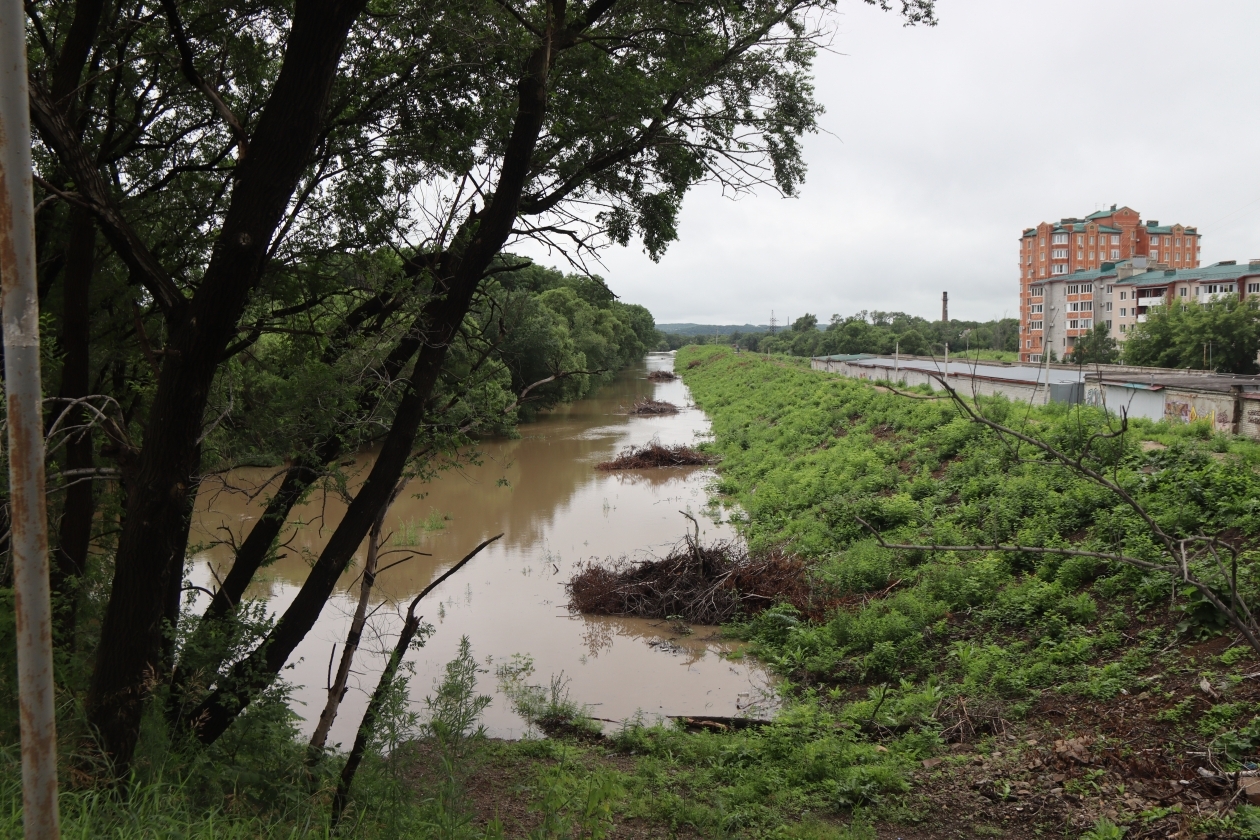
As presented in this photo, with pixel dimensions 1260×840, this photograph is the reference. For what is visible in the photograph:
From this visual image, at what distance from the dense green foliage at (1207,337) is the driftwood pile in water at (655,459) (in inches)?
1185

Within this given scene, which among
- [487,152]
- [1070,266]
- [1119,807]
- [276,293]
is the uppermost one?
[1070,266]

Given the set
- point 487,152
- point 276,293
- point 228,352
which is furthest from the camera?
point 487,152

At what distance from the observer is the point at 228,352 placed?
5.07 metres

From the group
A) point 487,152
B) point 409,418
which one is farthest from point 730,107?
point 409,418

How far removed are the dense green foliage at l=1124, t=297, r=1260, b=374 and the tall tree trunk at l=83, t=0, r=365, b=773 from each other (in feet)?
154

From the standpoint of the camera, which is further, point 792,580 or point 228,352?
point 792,580

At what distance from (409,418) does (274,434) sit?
0.90m

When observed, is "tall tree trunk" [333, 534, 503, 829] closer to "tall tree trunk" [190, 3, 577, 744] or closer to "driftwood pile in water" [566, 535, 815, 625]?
"tall tree trunk" [190, 3, 577, 744]

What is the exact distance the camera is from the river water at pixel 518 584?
9.40m

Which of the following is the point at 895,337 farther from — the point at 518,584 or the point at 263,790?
the point at 263,790

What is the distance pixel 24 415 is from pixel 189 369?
99.9 inches

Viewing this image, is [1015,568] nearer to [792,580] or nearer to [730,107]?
[792,580]

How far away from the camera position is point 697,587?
12.2 meters

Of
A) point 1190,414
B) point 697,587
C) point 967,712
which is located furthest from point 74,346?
point 1190,414
